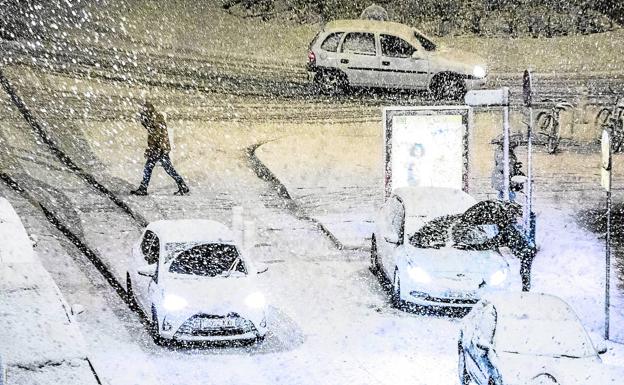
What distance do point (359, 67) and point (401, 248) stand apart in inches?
379

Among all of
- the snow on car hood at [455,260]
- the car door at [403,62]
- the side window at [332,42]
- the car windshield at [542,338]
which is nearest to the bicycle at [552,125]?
the car door at [403,62]

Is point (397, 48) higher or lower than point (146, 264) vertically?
higher

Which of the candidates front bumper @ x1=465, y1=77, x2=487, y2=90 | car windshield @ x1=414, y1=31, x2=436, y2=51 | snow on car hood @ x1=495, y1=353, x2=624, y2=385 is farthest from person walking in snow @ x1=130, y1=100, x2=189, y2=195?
snow on car hood @ x1=495, y1=353, x2=624, y2=385

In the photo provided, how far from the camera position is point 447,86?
73.8 feet

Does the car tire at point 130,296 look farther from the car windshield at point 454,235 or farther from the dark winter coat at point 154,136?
the dark winter coat at point 154,136

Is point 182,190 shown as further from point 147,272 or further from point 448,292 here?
point 448,292

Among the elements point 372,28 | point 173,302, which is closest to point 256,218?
point 173,302

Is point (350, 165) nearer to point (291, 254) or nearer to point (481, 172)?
point (481, 172)

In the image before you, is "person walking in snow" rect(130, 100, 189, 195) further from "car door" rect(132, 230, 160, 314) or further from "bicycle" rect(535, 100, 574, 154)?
"bicycle" rect(535, 100, 574, 154)

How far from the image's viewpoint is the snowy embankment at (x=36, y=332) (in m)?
7.66

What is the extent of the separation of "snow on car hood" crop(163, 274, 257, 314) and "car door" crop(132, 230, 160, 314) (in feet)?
1.56

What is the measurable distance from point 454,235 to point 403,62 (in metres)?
9.33

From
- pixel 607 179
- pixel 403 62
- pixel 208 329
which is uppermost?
pixel 403 62

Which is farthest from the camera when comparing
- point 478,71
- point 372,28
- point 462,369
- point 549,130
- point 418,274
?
point 372,28
